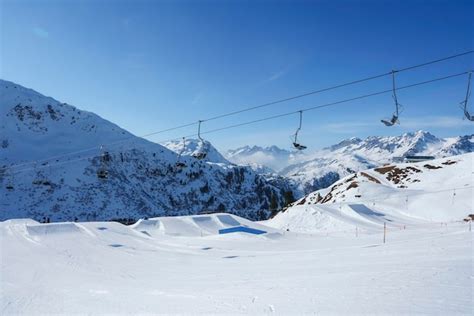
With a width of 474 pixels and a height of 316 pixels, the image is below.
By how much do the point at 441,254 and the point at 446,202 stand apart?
47.1 meters

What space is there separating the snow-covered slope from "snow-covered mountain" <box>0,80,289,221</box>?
126 feet

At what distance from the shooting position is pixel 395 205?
56.2 metres

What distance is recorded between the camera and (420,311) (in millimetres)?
6496

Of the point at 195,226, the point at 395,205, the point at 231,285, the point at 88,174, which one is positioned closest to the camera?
the point at 231,285

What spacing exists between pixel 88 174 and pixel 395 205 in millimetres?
81448

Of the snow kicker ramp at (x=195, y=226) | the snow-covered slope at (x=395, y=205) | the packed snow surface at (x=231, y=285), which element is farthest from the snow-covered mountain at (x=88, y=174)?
the packed snow surface at (x=231, y=285)

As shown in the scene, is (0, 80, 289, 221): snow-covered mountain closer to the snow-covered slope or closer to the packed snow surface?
the snow-covered slope

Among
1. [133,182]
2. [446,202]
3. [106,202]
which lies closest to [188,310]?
[446,202]

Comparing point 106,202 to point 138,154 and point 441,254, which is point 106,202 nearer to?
point 138,154

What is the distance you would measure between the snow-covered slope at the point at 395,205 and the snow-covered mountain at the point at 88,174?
38491mm

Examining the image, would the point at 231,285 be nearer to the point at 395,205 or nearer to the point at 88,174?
the point at 395,205

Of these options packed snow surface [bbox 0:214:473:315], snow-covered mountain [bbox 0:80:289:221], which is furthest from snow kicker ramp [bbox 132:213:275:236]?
snow-covered mountain [bbox 0:80:289:221]

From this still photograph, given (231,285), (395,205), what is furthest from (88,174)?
(231,285)

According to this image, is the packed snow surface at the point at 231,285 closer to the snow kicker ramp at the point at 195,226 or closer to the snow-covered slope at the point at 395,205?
the snow kicker ramp at the point at 195,226
